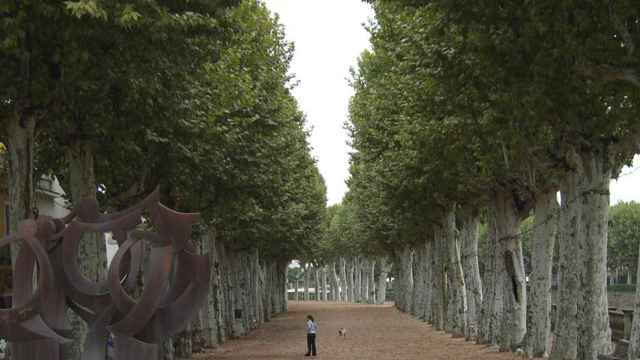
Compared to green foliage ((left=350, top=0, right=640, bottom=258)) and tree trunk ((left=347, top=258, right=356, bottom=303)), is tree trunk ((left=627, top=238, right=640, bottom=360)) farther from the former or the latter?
tree trunk ((left=347, top=258, right=356, bottom=303))

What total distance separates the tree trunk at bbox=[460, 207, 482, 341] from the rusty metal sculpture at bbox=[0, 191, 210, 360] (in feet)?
76.0

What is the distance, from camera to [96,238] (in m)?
21.9

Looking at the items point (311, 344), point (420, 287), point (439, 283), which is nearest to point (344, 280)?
point (420, 287)

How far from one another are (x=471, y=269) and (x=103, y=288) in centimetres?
2451

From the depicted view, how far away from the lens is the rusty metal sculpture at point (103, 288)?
1490 cm

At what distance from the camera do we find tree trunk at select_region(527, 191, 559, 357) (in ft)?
86.6

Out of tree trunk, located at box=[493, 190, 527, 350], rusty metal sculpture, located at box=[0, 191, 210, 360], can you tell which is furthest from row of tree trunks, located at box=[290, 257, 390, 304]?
rusty metal sculpture, located at box=[0, 191, 210, 360]

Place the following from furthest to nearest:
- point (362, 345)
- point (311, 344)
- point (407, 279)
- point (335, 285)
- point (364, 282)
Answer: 1. point (335, 285)
2. point (364, 282)
3. point (407, 279)
4. point (362, 345)
5. point (311, 344)

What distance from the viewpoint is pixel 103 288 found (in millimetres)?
15945

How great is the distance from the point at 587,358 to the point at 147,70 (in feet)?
35.5

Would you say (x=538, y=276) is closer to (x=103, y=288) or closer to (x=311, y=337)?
(x=311, y=337)

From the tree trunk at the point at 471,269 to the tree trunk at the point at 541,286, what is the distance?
1036 cm

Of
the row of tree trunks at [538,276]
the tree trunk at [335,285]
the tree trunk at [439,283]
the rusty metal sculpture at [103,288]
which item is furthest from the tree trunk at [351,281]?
the rusty metal sculpture at [103,288]

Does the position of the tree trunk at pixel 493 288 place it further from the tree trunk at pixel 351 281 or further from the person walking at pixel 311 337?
the tree trunk at pixel 351 281
